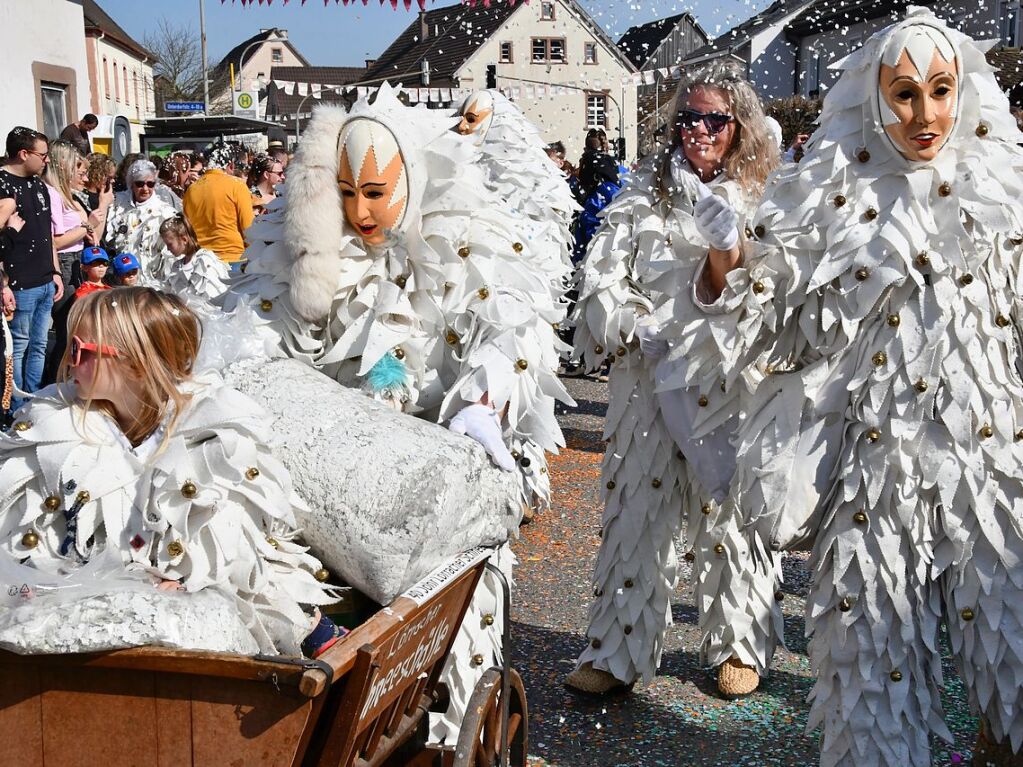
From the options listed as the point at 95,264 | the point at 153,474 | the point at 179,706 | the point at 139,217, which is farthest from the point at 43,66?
the point at 179,706

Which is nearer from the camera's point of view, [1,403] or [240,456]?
[240,456]

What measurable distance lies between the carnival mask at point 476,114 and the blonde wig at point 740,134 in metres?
3.13

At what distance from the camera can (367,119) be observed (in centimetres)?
300

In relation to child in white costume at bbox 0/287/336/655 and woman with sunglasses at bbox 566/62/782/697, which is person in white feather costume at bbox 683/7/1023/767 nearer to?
woman with sunglasses at bbox 566/62/782/697

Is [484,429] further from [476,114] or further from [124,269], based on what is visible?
[476,114]

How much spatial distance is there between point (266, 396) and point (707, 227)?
1140mm

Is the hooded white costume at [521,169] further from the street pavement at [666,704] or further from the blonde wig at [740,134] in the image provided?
the blonde wig at [740,134]

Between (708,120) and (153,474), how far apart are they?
2.14 meters

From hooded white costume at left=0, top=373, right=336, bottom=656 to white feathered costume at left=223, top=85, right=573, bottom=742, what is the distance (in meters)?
0.73

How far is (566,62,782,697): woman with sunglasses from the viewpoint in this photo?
353cm

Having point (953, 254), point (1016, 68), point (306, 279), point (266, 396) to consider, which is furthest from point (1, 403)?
Answer: point (1016, 68)

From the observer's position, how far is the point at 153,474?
81.9 inches

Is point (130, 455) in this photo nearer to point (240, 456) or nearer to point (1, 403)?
point (240, 456)

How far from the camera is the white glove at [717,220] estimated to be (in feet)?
9.00
